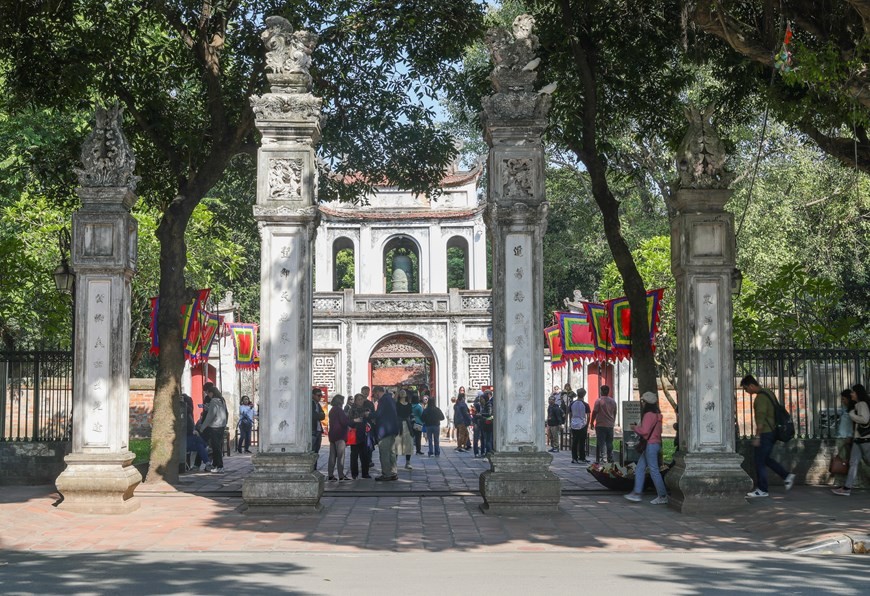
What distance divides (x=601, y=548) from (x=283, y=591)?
3753mm

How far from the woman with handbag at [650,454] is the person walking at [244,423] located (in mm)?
13089

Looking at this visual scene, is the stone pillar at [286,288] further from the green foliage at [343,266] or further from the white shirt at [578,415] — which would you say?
the green foliage at [343,266]

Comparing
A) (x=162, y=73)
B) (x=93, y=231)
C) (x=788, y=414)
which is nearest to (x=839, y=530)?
(x=788, y=414)

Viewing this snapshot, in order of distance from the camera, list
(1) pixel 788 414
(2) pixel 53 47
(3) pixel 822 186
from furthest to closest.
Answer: (3) pixel 822 186
(2) pixel 53 47
(1) pixel 788 414

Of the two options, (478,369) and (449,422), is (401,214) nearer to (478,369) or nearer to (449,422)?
(478,369)

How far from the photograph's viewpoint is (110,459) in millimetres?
13695

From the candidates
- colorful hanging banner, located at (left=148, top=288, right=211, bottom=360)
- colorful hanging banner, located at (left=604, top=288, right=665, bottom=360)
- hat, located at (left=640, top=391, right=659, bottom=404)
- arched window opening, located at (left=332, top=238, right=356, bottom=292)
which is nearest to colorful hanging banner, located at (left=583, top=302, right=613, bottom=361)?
colorful hanging banner, located at (left=604, top=288, right=665, bottom=360)

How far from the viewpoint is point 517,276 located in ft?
44.2

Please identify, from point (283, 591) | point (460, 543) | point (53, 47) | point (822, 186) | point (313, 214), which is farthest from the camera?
point (822, 186)

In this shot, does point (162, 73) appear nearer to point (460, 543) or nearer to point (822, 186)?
point (460, 543)

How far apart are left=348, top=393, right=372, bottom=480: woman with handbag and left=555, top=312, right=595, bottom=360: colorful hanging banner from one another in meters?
7.38

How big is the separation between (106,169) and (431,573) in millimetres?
7853

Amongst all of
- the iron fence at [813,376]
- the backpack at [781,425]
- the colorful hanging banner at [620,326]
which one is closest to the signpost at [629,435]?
the colorful hanging banner at [620,326]

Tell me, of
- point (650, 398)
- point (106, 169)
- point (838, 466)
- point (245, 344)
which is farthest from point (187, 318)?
point (838, 466)
